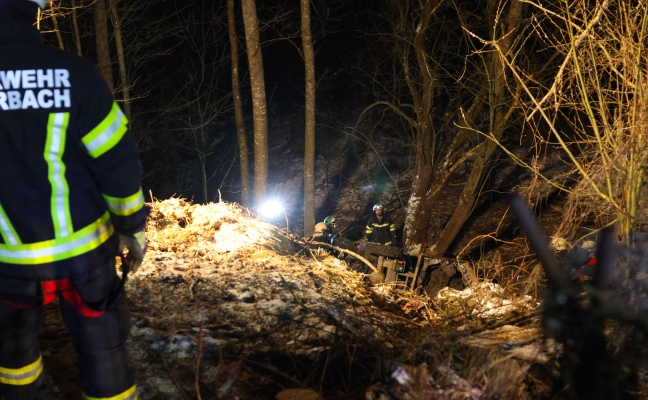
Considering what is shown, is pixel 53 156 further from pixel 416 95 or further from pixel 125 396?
pixel 416 95

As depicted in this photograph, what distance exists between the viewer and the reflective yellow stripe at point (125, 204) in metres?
2.22

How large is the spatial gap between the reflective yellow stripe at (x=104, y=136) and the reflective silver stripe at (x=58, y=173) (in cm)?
10

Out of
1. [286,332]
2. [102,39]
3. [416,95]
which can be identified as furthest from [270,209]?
[286,332]

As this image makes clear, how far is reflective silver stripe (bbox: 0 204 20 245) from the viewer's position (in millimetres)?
2094

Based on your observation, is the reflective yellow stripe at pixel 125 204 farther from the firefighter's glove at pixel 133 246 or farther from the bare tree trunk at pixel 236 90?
the bare tree trunk at pixel 236 90

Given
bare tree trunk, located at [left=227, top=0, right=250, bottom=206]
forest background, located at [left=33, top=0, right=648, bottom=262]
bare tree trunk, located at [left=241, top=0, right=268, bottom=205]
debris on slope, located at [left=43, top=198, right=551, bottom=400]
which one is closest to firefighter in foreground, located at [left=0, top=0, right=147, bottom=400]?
debris on slope, located at [left=43, top=198, right=551, bottom=400]

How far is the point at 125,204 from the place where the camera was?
2.22 metres

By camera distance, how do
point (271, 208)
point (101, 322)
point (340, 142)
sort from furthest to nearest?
point (340, 142) < point (271, 208) < point (101, 322)

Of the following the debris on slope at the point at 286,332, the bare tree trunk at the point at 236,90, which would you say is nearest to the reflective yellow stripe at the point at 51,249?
the debris on slope at the point at 286,332

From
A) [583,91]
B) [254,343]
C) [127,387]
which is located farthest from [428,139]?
[127,387]

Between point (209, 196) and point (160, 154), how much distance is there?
3.14 metres

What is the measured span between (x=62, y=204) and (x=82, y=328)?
0.57m

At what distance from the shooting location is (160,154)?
2458 cm

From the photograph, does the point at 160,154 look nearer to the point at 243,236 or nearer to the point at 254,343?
the point at 243,236
